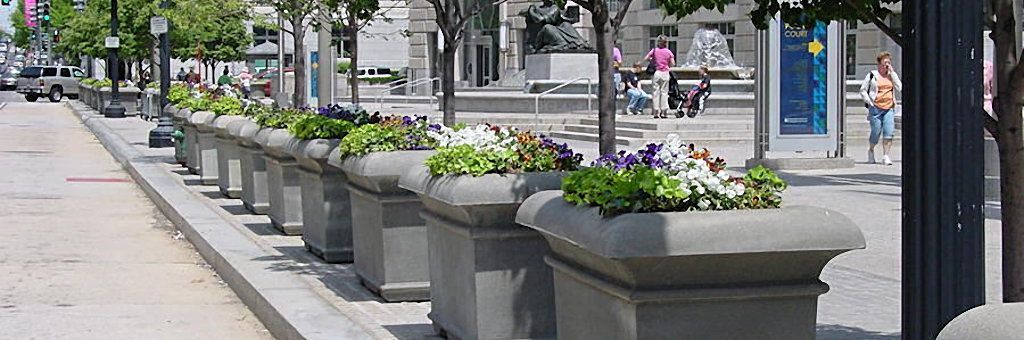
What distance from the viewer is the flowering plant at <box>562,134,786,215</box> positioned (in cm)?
576

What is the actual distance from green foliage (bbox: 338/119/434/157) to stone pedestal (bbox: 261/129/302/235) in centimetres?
311

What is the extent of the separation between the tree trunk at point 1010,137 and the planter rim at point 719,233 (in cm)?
55

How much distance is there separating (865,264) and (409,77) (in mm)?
64252

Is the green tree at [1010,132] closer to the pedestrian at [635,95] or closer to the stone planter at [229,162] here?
the stone planter at [229,162]

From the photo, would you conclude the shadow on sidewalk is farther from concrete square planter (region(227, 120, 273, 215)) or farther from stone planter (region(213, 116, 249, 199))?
stone planter (region(213, 116, 249, 199))

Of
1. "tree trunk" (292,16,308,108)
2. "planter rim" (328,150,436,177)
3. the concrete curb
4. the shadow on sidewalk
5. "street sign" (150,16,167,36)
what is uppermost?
"street sign" (150,16,167,36)

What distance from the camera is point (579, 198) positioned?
612 cm

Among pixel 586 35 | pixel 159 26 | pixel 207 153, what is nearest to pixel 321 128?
pixel 207 153

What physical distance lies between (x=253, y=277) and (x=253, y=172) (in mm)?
4873

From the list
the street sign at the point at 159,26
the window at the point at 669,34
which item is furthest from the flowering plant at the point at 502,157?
the window at the point at 669,34

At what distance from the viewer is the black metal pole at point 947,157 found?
4.54m

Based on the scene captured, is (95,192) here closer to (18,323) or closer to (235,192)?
(235,192)

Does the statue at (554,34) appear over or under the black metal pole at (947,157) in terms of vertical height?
over

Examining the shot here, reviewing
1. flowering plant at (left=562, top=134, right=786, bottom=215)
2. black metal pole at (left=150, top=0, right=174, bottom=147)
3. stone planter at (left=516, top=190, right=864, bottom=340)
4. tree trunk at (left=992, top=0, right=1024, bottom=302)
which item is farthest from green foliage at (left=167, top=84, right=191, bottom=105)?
tree trunk at (left=992, top=0, right=1024, bottom=302)
